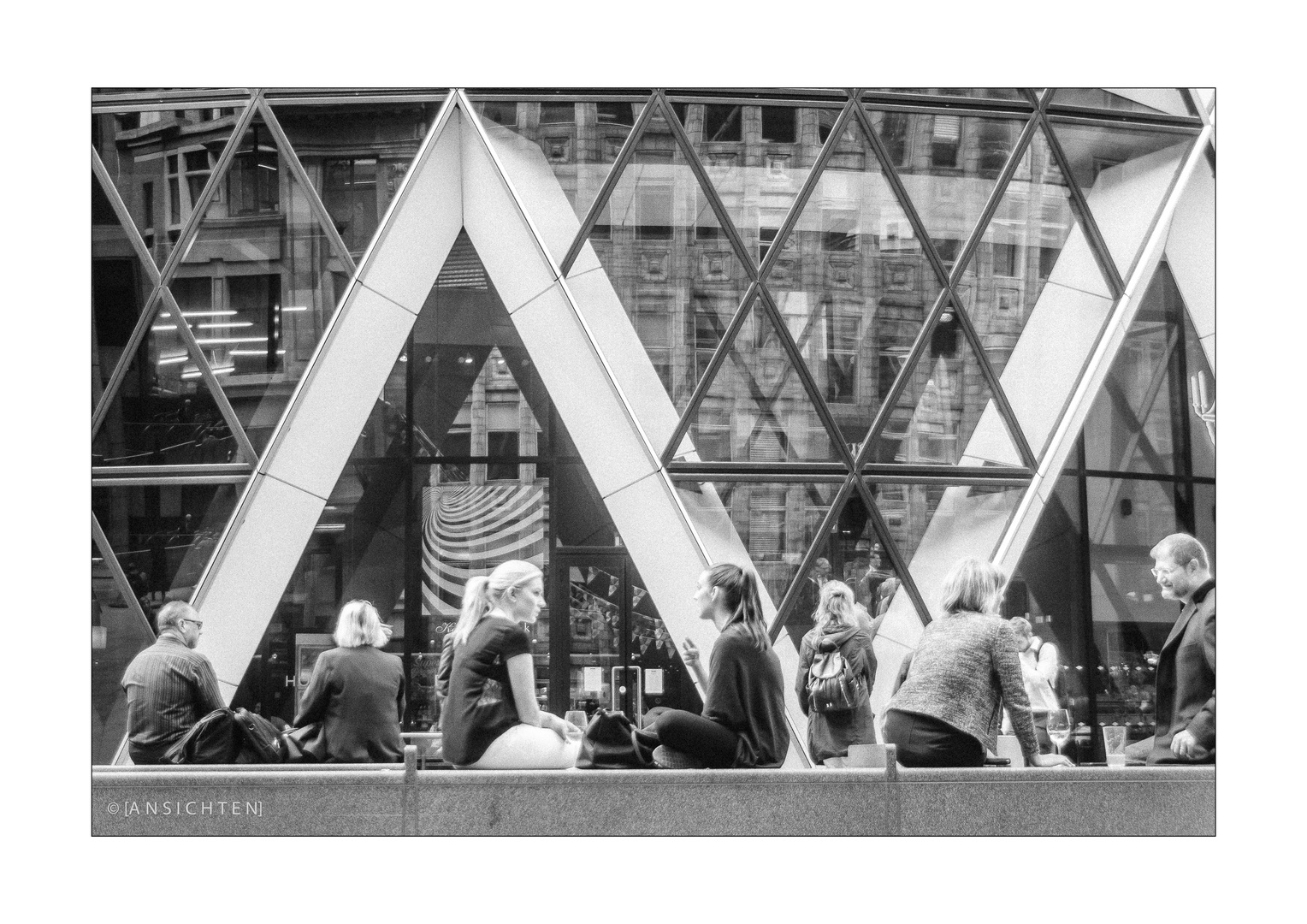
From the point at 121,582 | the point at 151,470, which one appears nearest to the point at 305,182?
the point at 151,470

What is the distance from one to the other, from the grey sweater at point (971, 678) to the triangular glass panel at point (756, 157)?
12.8 ft

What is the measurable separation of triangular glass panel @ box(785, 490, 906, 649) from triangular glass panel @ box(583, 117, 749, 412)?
4.94ft

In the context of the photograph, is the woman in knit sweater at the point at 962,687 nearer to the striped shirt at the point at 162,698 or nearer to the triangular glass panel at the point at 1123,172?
the striped shirt at the point at 162,698

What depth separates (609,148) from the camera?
372 inches

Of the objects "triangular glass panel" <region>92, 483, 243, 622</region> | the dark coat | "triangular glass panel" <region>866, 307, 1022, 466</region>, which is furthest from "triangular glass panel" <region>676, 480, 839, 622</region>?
"triangular glass panel" <region>92, 483, 243, 622</region>

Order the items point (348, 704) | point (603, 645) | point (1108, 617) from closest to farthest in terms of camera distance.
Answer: point (348, 704) → point (1108, 617) → point (603, 645)

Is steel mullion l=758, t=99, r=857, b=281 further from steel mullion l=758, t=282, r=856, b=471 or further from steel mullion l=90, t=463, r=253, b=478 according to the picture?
steel mullion l=90, t=463, r=253, b=478

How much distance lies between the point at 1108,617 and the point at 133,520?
25.2 feet

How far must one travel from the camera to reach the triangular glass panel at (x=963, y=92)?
9.35 metres

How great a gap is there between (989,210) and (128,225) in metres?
6.34

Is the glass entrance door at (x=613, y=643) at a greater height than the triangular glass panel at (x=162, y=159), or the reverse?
the triangular glass panel at (x=162, y=159)

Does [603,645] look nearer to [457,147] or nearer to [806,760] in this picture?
[806,760]

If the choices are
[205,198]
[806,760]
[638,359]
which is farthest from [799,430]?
[205,198]

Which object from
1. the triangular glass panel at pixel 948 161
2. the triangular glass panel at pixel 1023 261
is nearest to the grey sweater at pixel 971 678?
the triangular glass panel at pixel 1023 261
